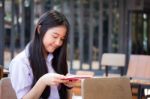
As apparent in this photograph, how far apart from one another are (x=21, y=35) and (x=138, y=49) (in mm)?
2690

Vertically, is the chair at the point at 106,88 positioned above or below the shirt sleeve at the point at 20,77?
below

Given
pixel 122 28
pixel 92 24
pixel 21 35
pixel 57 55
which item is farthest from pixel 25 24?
pixel 57 55

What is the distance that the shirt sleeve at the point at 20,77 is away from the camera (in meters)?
1.82

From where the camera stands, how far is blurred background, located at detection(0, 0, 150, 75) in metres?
8.59

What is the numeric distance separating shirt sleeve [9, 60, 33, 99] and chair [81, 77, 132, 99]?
1.09ft

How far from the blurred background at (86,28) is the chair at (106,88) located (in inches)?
253

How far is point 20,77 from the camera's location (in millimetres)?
1820

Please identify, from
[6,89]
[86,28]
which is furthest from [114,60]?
[6,89]

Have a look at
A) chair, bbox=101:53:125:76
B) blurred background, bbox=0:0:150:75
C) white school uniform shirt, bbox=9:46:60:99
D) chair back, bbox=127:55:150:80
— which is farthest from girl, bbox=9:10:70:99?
blurred background, bbox=0:0:150:75

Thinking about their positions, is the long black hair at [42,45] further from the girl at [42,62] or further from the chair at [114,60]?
the chair at [114,60]

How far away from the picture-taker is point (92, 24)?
8.74 meters

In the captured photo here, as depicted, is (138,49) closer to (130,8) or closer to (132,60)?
(130,8)

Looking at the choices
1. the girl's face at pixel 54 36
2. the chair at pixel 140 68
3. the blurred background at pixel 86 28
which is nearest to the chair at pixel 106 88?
the girl's face at pixel 54 36

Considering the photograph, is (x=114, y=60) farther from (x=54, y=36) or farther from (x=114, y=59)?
(x=54, y=36)
